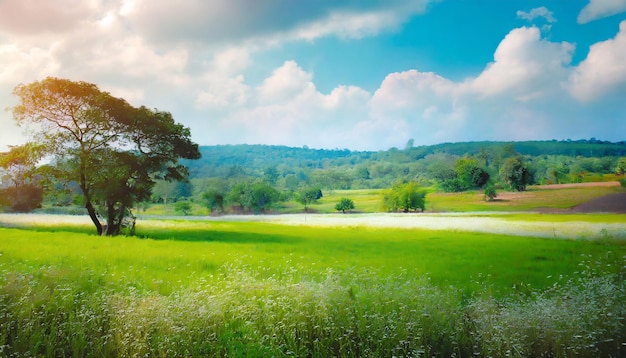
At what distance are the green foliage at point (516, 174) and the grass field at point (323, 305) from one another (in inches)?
52.8

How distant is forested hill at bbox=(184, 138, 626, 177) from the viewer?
28.2 feet

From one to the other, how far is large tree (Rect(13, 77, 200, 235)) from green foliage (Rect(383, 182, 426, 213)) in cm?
736

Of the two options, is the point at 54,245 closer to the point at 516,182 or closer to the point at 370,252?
the point at 370,252

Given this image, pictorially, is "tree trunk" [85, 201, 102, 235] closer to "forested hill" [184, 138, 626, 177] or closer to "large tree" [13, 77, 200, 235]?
"large tree" [13, 77, 200, 235]

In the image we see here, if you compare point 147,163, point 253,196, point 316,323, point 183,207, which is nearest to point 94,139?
point 147,163

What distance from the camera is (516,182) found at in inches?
337

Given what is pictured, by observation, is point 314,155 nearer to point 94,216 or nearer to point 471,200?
point 471,200

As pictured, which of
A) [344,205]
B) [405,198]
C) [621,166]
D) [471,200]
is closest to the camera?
[621,166]

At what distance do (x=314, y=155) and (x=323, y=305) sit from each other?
7676 millimetres

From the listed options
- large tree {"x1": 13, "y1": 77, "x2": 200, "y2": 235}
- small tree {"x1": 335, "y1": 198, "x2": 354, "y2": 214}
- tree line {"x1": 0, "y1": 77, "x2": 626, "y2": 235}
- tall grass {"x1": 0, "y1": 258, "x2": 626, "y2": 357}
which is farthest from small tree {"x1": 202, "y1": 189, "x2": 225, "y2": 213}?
tall grass {"x1": 0, "y1": 258, "x2": 626, "y2": 357}

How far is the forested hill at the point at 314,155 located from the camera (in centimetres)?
860

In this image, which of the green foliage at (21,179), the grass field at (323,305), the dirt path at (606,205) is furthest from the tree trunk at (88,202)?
the dirt path at (606,205)

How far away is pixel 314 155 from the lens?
1223cm

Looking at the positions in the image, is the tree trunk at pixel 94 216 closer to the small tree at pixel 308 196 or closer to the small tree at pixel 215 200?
the small tree at pixel 215 200
